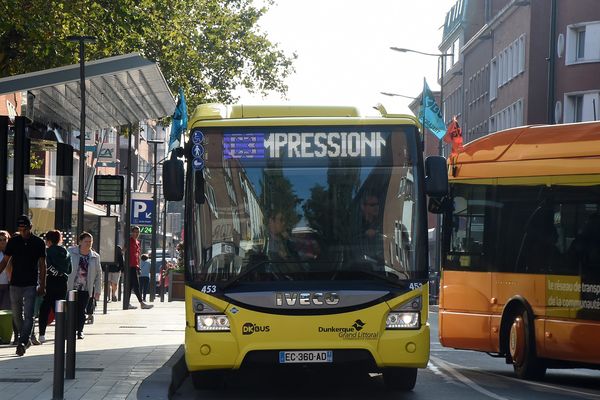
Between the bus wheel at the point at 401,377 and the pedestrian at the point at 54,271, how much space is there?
7.00 meters

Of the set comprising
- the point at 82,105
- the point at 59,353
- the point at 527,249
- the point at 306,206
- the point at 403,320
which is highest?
the point at 82,105

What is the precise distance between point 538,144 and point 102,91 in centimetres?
898

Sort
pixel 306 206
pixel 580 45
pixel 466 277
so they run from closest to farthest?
1. pixel 306 206
2. pixel 466 277
3. pixel 580 45

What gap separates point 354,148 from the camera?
51.2 feet

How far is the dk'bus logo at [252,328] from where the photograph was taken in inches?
587

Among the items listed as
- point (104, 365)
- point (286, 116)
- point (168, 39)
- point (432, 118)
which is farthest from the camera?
point (168, 39)

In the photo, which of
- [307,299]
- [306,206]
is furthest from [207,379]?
[306,206]

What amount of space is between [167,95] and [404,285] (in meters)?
11.7

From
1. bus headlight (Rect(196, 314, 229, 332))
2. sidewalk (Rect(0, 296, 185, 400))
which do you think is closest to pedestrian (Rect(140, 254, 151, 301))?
sidewalk (Rect(0, 296, 185, 400))

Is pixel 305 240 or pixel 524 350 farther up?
pixel 305 240

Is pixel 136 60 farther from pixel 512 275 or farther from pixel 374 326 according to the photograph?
pixel 374 326

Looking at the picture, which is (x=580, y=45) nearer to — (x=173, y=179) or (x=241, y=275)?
(x=241, y=275)

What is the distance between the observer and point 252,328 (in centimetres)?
1493

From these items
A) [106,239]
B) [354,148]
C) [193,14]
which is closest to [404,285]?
[354,148]
